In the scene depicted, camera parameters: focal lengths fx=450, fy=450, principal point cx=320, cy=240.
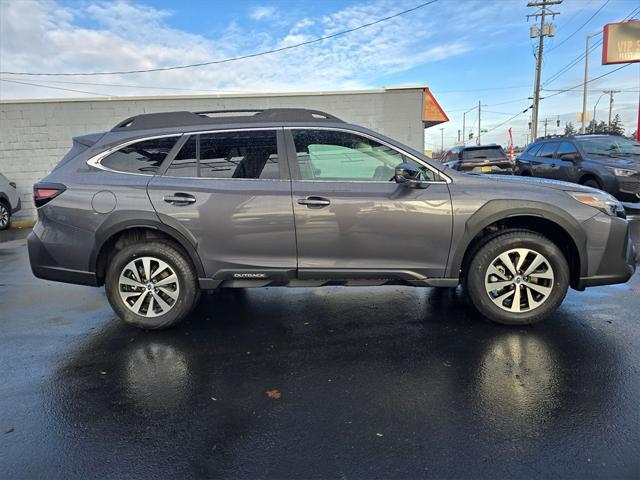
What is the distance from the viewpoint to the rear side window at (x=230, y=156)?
3.96 metres

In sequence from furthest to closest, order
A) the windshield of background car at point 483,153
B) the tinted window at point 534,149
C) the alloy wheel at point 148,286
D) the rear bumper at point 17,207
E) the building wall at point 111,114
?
the windshield of background car at point 483,153
the tinted window at point 534,149
the building wall at point 111,114
the rear bumper at point 17,207
the alloy wheel at point 148,286

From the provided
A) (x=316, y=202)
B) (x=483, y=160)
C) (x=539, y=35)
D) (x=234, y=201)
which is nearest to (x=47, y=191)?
(x=234, y=201)

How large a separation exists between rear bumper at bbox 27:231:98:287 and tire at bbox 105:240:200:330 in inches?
7.2

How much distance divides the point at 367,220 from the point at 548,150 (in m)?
10.0

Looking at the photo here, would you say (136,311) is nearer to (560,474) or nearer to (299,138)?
(299,138)

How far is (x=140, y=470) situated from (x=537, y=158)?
492 inches

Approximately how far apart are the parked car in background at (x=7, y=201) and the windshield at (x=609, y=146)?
46.4 ft

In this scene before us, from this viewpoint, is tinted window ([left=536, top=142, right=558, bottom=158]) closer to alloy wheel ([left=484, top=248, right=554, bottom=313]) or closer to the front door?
alloy wheel ([left=484, top=248, right=554, bottom=313])

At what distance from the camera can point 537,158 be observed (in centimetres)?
1220

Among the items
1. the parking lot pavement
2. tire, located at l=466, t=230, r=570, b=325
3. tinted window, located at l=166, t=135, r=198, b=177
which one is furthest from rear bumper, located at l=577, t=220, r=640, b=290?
tinted window, located at l=166, t=135, r=198, b=177

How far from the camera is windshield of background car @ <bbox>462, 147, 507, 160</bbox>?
48.2 ft

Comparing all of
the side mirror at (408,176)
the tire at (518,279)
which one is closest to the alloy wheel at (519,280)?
the tire at (518,279)

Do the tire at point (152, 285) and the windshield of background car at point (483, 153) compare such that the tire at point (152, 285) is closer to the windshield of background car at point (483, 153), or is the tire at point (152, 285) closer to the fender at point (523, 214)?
the fender at point (523, 214)

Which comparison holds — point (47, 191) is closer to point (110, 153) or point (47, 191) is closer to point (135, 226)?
point (110, 153)
